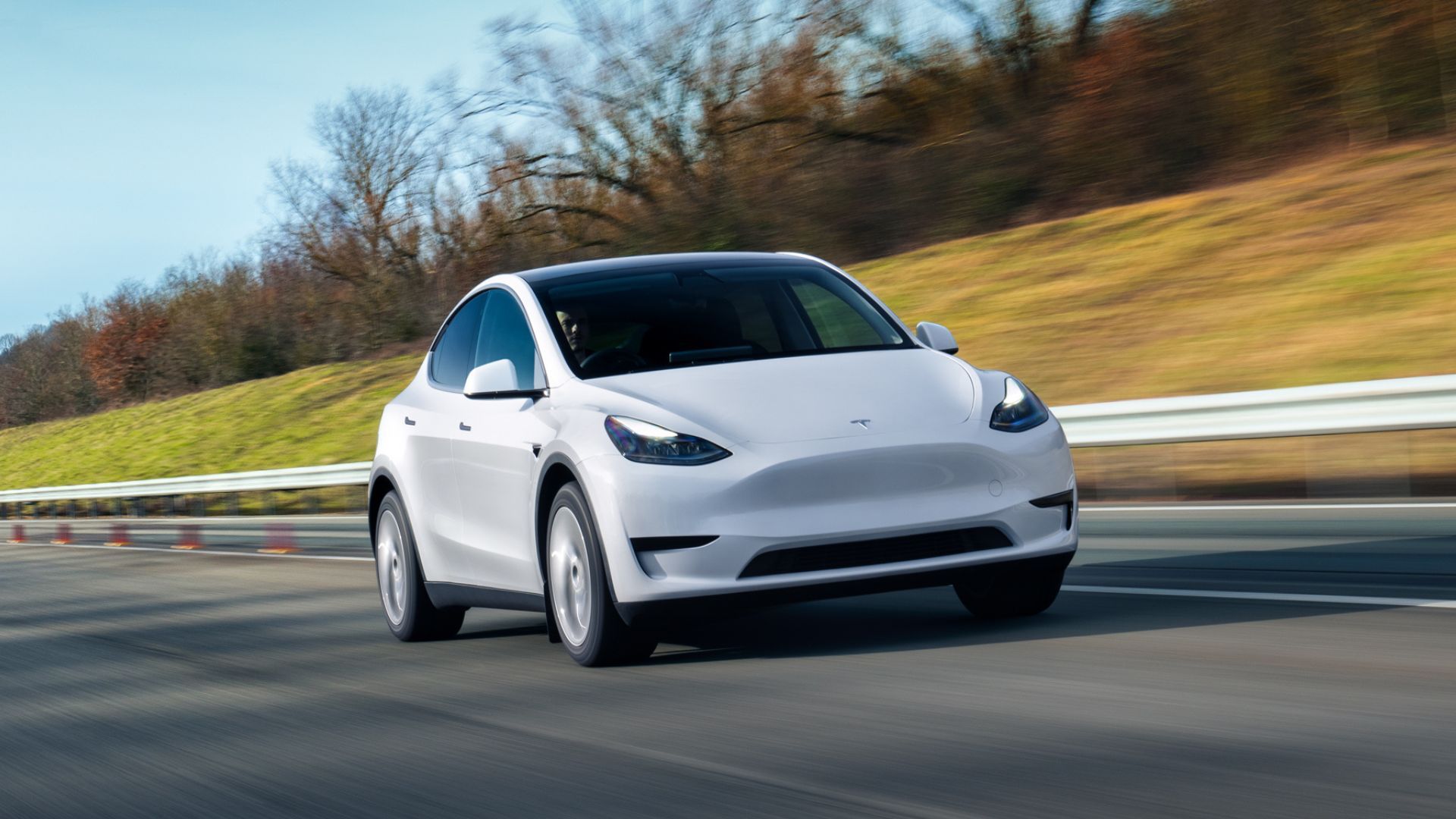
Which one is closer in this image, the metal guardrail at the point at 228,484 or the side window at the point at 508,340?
the side window at the point at 508,340

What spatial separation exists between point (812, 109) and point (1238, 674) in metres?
25.7

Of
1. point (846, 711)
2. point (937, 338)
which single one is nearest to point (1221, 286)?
point (937, 338)

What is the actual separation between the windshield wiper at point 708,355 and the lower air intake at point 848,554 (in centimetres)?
113

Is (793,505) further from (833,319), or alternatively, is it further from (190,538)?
(190,538)

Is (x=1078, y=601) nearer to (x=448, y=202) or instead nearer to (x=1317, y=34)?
(x=1317, y=34)

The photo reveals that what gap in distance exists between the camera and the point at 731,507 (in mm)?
5859

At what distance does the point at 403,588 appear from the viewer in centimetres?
824

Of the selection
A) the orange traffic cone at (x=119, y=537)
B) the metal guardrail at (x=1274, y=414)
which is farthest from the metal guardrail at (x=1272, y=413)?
the orange traffic cone at (x=119, y=537)

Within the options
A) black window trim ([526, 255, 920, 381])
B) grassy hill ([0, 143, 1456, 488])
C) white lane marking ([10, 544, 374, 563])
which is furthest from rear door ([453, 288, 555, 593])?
grassy hill ([0, 143, 1456, 488])

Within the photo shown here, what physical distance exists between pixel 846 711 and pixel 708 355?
Answer: 200 centimetres

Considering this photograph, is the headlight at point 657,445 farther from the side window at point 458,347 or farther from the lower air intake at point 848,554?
the side window at point 458,347

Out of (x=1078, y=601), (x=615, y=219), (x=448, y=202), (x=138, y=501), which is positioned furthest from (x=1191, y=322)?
(x=448, y=202)

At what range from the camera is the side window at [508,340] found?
7.11 m

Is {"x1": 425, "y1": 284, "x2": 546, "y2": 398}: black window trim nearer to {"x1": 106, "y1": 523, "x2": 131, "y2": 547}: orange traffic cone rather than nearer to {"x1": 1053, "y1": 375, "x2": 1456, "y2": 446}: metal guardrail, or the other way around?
{"x1": 1053, "y1": 375, "x2": 1456, "y2": 446}: metal guardrail
